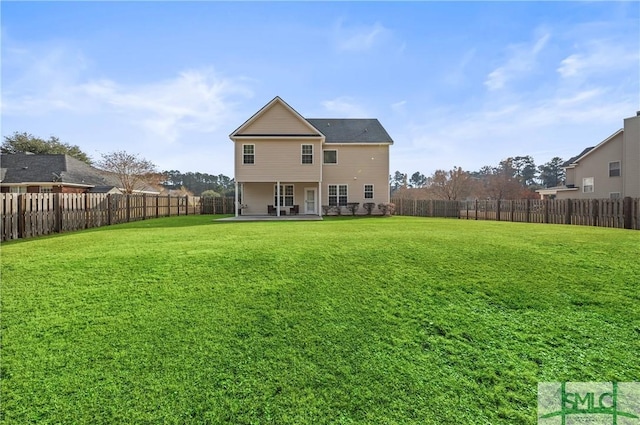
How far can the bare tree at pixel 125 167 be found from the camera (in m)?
38.0

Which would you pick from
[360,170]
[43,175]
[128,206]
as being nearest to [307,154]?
[360,170]

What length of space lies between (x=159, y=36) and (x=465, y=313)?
493 inches

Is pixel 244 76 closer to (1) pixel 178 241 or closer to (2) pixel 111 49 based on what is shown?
(2) pixel 111 49

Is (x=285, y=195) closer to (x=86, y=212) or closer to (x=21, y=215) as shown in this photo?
(x=86, y=212)

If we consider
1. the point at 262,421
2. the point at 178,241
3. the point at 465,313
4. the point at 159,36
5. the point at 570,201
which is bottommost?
the point at 262,421

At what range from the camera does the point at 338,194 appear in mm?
24234

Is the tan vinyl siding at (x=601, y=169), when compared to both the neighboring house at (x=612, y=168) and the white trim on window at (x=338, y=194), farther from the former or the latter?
the white trim on window at (x=338, y=194)

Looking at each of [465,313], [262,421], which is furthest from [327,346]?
[465,313]

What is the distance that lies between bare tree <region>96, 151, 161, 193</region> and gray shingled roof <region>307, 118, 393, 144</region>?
24.9 m

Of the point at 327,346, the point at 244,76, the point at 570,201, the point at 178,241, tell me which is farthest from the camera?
the point at 570,201

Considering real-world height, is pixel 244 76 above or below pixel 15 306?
A: above

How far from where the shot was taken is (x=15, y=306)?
424cm

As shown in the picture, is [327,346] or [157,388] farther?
[327,346]

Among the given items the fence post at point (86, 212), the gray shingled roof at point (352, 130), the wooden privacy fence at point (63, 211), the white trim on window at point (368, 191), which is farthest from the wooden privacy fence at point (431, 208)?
the fence post at point (86, 212)
